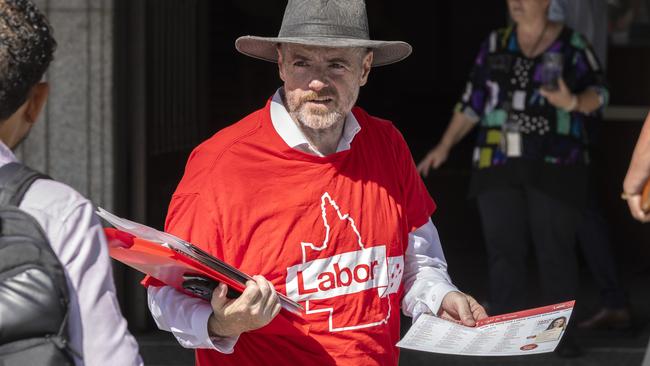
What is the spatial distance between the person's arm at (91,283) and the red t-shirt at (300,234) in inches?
34.5

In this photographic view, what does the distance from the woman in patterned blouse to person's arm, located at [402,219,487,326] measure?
248cm

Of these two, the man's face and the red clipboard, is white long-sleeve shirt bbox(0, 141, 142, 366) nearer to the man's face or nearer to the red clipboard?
the red clipboard

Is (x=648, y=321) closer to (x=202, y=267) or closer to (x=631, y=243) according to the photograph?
(x=631, y=243)

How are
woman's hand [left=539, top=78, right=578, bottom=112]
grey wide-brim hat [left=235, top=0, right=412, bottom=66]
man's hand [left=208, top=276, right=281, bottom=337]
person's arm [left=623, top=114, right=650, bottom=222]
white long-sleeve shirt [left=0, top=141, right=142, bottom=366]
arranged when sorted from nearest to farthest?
white long-sleeve shirt [left=0, top=141, right=142, bottom=366]
man's hand [left=208, top=276, right=281, bottom=337]
grey wide-brim hat [left=235, top=0, right=412, bottom=66]
person's arm [left=623, top=114, right=650, bottom=222]
woman's hand [left=539, top=78, right=578, bottom=112]

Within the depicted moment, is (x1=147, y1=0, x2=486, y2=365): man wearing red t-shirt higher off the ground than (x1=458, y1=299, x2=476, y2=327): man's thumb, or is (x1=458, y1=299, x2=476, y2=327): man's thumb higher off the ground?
(x1=147, y1=0, x2=486, y2=365): man wearing red t-shirt

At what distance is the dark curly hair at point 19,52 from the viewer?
2.21 metres

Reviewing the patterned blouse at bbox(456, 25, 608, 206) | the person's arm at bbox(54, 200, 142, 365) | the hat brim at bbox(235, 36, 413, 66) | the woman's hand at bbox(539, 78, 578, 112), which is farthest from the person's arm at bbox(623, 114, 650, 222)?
the patterned blouse at bbox(456, 25, 608, 206)

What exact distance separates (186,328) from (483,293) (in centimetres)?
529

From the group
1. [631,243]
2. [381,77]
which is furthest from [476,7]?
[631,243]

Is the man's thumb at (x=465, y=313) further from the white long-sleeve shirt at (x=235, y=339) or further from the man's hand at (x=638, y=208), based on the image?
the man's hand at (x=638, y=208)

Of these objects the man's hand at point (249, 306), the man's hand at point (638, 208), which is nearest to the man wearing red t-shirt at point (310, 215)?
the man's hand at point (249, 306)

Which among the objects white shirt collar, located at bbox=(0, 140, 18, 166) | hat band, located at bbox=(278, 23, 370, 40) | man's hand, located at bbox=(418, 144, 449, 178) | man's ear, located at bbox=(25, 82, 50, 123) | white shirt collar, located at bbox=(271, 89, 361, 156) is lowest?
man's hand, located at bbox=(418, 144, 449, 178)

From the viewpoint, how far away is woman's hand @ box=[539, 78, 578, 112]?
5.94 meters

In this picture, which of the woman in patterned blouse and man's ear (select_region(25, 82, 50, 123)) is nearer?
man's ear (select_region(25, 82, 50, 123))
